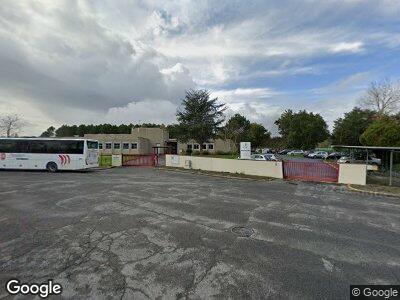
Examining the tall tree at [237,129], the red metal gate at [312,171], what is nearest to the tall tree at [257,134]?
the tall tree at [237,129]

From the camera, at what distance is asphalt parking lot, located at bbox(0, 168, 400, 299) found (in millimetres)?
4324

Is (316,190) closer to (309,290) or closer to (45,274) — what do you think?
(309,290)

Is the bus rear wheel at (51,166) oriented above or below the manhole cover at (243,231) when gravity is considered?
above

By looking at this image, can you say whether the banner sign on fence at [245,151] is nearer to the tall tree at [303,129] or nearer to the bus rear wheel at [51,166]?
the bus rear wheel at [51,166]

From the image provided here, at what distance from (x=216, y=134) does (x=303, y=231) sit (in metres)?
47.2

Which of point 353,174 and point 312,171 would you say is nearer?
point 353,174

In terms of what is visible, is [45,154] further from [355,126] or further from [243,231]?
[355,126]

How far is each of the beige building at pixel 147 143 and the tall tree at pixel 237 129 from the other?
1.50 metres

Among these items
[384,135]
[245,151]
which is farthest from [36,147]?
[384,135]

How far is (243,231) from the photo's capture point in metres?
7.08

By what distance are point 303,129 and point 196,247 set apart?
7677cm

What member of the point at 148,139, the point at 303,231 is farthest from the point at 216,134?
the point at 303,231

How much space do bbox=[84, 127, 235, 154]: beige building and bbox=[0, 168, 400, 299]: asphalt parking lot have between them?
43.6m

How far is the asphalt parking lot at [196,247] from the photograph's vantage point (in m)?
4.32
